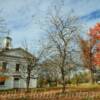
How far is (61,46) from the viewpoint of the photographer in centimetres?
2289

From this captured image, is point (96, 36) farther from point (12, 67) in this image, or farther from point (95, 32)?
point (12, 67)

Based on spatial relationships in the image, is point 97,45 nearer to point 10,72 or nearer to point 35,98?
point 10,72

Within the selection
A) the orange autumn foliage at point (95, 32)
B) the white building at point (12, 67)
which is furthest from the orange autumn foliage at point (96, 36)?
the white building at point (12, 67)

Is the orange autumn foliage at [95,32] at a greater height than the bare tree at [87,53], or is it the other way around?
the orange autumn foliage at [95,32]

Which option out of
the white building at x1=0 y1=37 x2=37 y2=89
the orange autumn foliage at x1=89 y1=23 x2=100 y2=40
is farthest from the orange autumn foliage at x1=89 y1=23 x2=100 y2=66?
the white building at x1=0 y1=37 x2=37 y2=89

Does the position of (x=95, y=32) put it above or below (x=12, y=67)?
above

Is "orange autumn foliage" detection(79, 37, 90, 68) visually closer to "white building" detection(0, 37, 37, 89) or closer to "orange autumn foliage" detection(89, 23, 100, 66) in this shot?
"orange autumn foliage" detection(89, 23, 100, 66)

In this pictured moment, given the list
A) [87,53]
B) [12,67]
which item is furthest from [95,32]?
[12,67]

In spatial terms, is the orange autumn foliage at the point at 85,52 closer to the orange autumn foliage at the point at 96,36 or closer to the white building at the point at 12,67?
the orange autumn foliage at the point at 96,36

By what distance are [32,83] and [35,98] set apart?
26673 mm

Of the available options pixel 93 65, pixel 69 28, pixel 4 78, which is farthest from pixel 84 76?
pixel 69 28

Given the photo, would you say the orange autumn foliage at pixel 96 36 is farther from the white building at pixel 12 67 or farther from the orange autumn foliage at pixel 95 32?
the white building at pixel 12 67

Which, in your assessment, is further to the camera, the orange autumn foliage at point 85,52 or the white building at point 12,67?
the orange autumn foliage at point 85,52

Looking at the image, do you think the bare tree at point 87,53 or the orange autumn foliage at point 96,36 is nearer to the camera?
the orange autumn foliage at point 96,36
